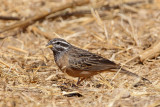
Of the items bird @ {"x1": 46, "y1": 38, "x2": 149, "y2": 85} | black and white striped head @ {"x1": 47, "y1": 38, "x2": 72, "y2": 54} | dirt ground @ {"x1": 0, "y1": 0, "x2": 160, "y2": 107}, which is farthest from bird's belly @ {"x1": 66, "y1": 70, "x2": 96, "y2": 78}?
black and white striped head @ {"x1": 47, "y1": 38, "x2": 72, "y2": 54}

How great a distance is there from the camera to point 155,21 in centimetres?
1172

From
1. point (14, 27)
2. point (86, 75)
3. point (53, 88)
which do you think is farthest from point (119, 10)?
point (53, 88)

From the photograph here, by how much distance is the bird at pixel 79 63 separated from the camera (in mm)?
7543

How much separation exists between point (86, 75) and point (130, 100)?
162cm

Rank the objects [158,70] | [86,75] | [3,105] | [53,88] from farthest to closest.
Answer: [158,70] < [86,75] < [53,88] < [3,105]

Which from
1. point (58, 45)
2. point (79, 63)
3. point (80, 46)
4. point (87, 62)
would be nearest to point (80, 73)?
point (79, 63)

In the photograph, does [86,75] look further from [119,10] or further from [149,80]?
[119,10]

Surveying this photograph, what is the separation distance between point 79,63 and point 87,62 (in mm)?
218

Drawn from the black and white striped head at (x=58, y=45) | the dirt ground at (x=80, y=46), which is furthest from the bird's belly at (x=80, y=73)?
the black and white striped head at (x=58, y=45)

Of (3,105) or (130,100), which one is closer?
(3,105)

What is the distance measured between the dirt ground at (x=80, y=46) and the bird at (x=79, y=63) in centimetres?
25

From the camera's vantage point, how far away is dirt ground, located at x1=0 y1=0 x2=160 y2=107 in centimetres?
636

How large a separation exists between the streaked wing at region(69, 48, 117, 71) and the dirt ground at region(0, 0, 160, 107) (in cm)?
30

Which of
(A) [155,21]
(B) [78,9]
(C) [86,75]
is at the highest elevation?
(B) [78,9]
